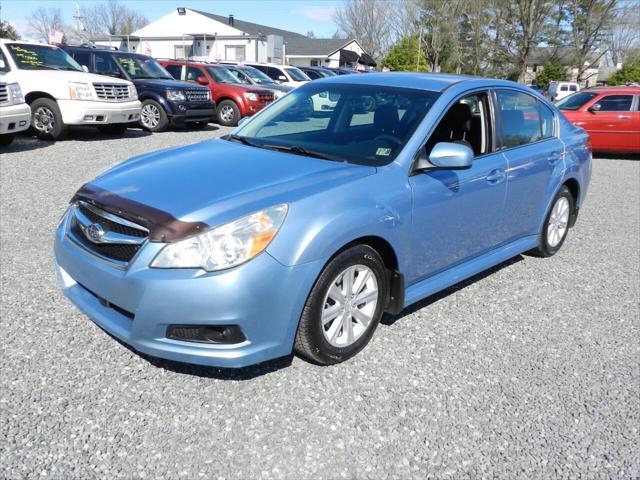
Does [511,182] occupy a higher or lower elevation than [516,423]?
higher

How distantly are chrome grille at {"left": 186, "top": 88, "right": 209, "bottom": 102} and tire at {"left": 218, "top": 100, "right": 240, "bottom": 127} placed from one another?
4.88 feet

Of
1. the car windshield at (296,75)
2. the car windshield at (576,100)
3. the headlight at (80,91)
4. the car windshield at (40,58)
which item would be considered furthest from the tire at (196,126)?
the car windshield at (576,100)

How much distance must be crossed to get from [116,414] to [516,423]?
2045mm

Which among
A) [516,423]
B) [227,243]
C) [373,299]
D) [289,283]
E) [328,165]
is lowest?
[516,423]

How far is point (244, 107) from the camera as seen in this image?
15.0 m

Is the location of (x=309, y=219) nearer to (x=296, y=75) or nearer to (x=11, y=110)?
(x=11, y=110)

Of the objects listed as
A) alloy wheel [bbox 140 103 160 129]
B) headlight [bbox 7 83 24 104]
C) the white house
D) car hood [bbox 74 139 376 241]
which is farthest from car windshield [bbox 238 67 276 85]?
the white house

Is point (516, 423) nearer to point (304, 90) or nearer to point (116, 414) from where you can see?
point (116, 414)

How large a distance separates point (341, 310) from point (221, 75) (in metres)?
14.2

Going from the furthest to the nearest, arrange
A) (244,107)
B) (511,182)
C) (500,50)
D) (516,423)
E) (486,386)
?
(500,50), (244,107), (511,182), (486,386), (516,423)

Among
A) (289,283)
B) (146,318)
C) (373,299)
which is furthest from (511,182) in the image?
(146,318)

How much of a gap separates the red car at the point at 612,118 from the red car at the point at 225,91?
7.89 metres

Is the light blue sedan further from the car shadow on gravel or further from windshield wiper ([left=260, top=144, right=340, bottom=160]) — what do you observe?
the car shadow on gravel

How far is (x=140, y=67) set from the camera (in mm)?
13688
